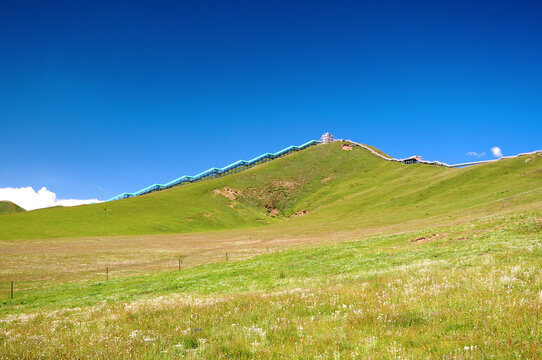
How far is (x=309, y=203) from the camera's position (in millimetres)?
152375

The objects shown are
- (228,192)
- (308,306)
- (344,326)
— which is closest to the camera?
(344,326)

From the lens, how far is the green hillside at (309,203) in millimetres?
75375

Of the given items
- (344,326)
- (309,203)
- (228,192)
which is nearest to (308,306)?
(344,326)

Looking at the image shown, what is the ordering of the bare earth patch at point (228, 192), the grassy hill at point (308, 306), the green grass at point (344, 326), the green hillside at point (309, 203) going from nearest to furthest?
the green grass at point (344, 326), the grassy hill at point (308, 306), the green hillside at point (309, 203), the bare earth patch at point (228, 192)

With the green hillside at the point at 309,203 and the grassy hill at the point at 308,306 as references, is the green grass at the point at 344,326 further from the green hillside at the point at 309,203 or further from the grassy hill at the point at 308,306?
the green hillside at the point at 309,203

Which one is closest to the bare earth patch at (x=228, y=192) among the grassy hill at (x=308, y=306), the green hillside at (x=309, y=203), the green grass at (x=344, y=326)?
the green hillside at (x=309, y=203)

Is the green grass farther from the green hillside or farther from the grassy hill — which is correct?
the green hillside

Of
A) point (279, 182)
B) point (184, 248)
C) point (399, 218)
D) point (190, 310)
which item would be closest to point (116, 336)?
point (190, 310)

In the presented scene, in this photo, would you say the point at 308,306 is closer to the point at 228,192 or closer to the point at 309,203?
the point at 309,203

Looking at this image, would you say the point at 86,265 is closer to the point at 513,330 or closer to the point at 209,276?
the point at 209,276

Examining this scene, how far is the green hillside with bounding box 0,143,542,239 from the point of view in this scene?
75.4 meters

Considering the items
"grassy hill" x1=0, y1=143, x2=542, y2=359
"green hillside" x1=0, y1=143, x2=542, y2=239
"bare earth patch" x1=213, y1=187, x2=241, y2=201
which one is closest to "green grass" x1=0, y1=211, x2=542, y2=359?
"grassy hill" x1=0, y1=143, x2=542, y2=359

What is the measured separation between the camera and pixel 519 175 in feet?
282

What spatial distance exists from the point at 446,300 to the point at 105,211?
132313mm
